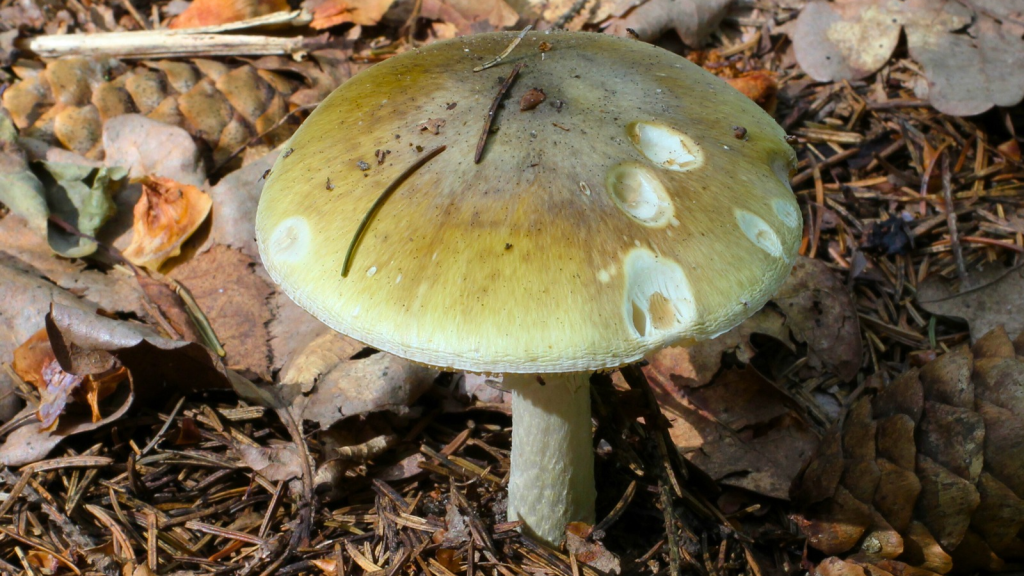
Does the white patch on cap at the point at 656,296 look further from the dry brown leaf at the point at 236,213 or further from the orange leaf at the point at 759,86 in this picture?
the orange leaf at the point at 759,86

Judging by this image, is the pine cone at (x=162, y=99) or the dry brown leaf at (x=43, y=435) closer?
the dry brown leaf at (x=43, y=435)

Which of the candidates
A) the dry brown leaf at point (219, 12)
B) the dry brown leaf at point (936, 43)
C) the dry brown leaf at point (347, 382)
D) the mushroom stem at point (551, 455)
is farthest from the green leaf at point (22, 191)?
the dry brown leaf at point (936, 43)

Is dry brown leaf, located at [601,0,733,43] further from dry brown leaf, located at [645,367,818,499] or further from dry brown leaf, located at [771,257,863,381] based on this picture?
dry brown leaf, located at [645,367,818,499]

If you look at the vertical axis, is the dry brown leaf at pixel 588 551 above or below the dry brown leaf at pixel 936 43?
below

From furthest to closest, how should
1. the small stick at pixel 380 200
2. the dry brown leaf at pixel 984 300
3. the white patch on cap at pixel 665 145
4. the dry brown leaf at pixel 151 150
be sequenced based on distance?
1. the dry brown leaf at pixel 151 150
2. the dry brown leaf at pixel 984 300
3. the white patch on cap at pixel 665 145
4. the small stick at pixel 380 200

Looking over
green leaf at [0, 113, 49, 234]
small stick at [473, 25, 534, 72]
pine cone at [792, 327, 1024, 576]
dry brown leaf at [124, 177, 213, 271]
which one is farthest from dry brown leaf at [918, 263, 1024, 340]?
green leaf at [0, 113, 49, 234]

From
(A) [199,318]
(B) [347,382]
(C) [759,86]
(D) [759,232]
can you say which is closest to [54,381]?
(A) [199,318]

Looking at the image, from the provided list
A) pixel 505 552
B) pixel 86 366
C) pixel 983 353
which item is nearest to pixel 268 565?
pixel 505 552

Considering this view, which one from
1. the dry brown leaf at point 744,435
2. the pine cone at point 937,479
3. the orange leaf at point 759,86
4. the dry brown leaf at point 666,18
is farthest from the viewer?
the dry brown leaf at point 666,18
